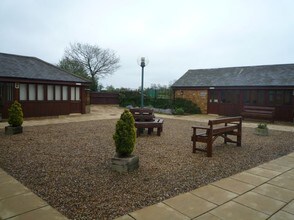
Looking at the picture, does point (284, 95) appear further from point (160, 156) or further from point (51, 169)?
point (51, 169)

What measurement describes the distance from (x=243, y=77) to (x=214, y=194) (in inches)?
654

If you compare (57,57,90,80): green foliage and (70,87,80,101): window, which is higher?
(57,57,90,80): green foliage

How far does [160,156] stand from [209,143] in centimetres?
136

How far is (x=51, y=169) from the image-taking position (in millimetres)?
4734

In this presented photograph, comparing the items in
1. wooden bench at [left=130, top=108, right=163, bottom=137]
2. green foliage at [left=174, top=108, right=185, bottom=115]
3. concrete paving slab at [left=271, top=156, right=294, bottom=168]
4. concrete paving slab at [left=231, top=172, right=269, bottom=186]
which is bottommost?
concrete paving slab at [left=271, top=156, right=294, bottom=168]

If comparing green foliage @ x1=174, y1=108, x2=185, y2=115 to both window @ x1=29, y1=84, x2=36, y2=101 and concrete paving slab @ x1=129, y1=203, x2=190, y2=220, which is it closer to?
window @ x1=29, y1=84, x2=36, y2=101

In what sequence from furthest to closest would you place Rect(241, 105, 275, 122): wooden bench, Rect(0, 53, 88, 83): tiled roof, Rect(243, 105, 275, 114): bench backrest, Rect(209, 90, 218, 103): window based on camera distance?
1. Rect(209, 90, 218, 103): window
2. Rect(243, 105, 275, 114): bench backrest
3. Rect(241, 105, 275, 122): wooden bench
4. Rect(0, 53, 88, 83): tiled roof

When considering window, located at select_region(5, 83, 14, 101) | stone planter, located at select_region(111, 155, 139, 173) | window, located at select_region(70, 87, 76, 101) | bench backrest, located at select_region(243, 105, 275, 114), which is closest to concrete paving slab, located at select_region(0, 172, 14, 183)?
stone planter, located at select_region(111, 155, 139, 173)

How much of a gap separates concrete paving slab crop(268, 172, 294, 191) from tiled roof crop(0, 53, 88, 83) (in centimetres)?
1408

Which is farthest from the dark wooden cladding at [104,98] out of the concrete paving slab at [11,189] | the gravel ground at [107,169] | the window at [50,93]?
the concrete paving slab at [11,189]

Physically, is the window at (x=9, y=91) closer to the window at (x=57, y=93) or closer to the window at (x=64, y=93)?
the window at (x=57, y=93)

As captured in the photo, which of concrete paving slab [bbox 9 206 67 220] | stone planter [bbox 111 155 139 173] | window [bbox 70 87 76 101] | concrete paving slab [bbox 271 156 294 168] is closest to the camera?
concrete paving slab [bbox 9 206 67 220]

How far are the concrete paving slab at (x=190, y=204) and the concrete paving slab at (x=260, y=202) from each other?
55cm

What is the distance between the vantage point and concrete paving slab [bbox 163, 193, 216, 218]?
301 centimetres
